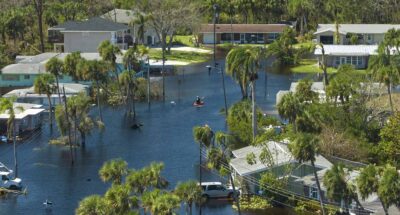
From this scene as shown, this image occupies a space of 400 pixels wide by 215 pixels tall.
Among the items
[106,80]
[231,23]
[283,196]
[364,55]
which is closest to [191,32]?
[231,23]

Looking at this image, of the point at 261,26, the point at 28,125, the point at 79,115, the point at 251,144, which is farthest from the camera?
the point at 261,26

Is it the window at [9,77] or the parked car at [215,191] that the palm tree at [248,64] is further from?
the window at [9,77]

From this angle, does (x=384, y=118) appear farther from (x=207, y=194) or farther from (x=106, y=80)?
(x=106, y=80)

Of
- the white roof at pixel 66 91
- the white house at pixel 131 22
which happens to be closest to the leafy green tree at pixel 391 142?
the white roof at pixel 66 91

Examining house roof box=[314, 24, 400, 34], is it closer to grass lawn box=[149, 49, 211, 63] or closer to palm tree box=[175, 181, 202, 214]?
grass lawn box=[149, 49, 211, 63]

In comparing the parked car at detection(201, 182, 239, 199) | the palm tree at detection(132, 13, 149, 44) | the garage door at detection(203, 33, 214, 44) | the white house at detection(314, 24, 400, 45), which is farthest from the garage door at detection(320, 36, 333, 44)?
the parked car at detection(201, 182, 239, 199)

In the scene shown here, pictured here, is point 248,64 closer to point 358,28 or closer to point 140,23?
point 140,23

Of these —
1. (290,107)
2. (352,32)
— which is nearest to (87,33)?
(352,32)
